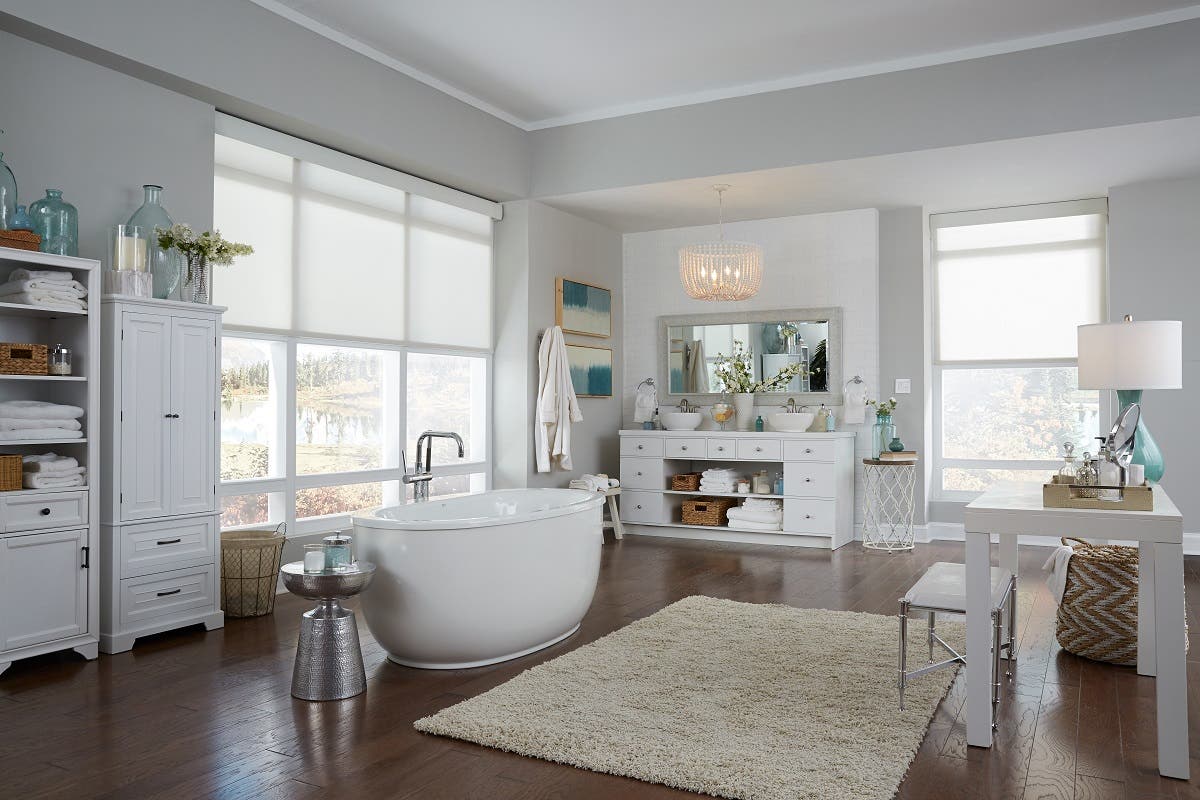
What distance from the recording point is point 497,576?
3.50 m

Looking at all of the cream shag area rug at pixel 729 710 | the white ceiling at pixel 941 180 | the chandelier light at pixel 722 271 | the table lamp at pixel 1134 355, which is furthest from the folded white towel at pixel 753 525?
the table lamp at pixel 1134 355

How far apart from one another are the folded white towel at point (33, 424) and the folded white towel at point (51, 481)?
19cm

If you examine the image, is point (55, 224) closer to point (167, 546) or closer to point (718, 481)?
point (167, 546)

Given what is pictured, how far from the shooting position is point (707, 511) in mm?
6969

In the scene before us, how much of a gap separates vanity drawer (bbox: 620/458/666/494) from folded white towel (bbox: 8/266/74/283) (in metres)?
4.46

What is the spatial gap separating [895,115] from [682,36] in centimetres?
142

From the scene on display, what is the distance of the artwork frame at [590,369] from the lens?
717 centimetres

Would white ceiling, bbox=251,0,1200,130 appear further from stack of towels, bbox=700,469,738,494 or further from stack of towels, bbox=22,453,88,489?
stack of towels, bbox=700,469,738,494

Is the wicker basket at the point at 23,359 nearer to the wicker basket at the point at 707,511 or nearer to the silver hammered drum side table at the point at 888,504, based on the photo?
the wicker basket at the point at 707,511

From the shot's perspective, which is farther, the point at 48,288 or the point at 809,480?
the point at 809,480

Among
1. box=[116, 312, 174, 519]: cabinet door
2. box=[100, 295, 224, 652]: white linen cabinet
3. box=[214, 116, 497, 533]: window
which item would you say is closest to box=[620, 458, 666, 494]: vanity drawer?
box=[214, 116, 497, 533]: window

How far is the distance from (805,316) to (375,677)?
481 cm

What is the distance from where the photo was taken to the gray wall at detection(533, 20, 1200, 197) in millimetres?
4895

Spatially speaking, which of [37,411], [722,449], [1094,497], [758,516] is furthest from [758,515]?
[37,411]
